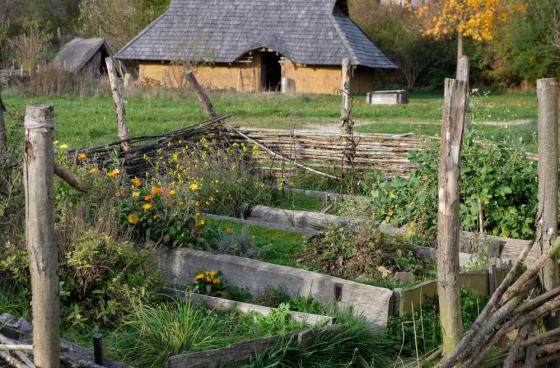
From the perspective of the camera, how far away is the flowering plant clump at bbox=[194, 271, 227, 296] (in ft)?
18.6

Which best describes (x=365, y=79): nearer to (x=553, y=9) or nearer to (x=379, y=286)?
(x=553, y=9)

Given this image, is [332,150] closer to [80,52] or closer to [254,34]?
[254,34]

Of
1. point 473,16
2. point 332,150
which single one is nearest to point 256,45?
point 473,16

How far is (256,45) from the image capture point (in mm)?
27875

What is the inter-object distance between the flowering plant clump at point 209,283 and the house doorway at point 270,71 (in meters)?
22.3

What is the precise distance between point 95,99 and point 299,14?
1062 cm

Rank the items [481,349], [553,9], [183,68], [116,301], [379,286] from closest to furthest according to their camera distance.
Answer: [481,349]
[116,301]
[379,286]
[183,68]
[553,9]

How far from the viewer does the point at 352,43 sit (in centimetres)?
2762

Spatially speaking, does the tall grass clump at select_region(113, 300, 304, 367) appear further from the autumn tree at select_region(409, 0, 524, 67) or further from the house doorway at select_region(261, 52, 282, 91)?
the autumn tree at select_region(409, 0, 524, 67)

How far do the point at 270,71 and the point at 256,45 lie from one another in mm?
3285

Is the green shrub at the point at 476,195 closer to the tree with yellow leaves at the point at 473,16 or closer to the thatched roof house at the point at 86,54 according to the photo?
the tree with yellow leaves at the point at 473,16

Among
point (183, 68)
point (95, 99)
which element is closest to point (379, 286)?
point (95, 99)

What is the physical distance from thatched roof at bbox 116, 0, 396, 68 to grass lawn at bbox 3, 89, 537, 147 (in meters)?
3.41

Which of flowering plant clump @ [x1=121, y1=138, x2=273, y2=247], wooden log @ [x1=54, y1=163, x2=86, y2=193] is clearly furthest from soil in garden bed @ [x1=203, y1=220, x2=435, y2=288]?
wooden log @ [x1=54, y1=163, x2=86, y2=193]
